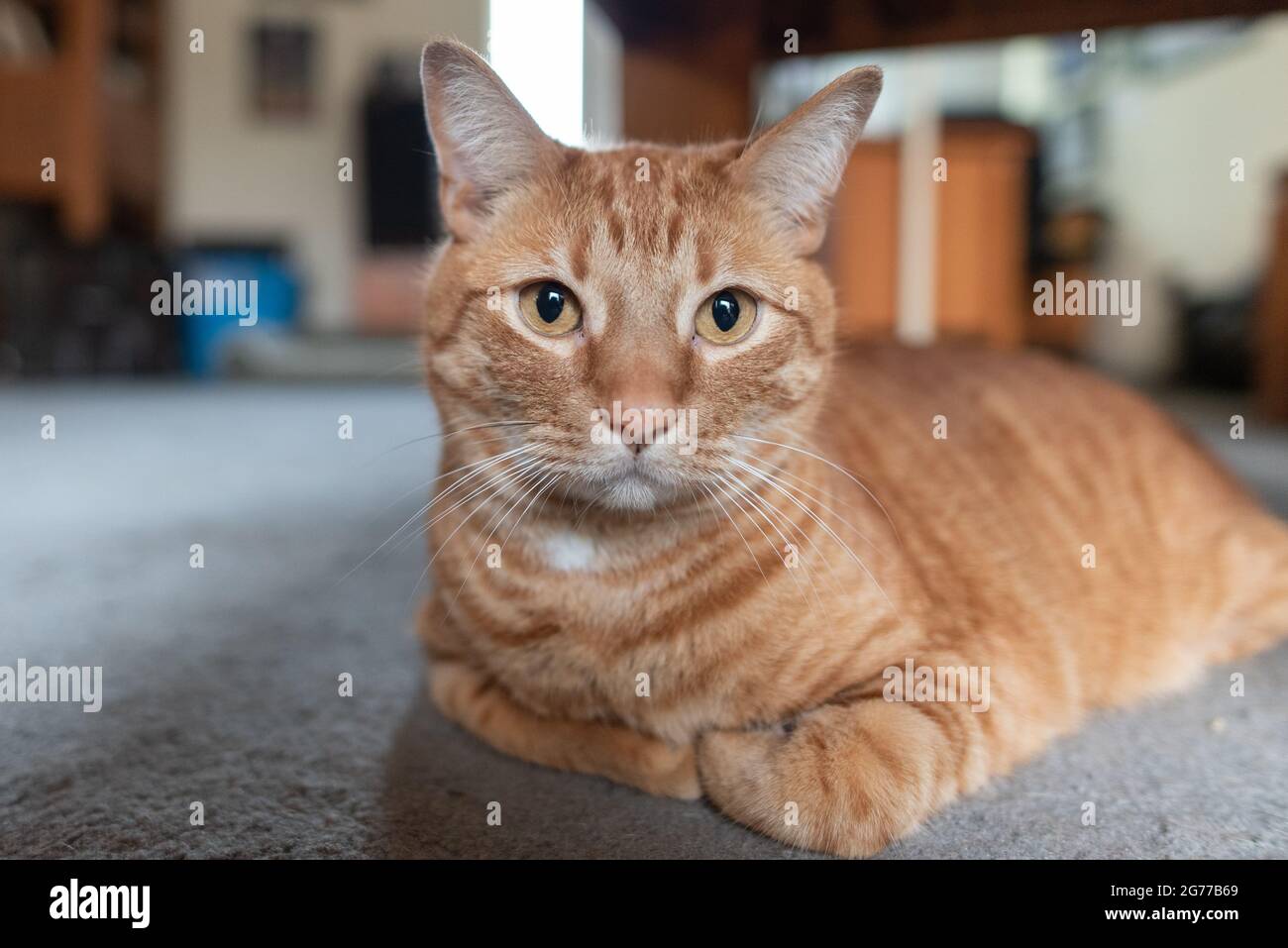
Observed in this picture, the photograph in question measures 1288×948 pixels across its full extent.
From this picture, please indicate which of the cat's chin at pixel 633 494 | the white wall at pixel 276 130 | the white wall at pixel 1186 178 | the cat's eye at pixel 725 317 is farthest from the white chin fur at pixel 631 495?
the white wall at pixel 276 130

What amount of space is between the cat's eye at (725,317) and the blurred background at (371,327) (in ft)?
0.88

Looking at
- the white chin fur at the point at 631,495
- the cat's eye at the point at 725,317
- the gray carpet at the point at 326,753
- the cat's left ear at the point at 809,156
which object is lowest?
the gray carpet at the point at 326,753

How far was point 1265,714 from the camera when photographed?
48.0 inches

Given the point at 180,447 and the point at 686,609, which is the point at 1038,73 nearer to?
the point at 180,447

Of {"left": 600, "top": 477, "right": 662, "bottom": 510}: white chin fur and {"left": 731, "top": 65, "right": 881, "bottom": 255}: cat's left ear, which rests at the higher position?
{"left": 731, "top": 65, "right": 881, "bottom": 255}: cat's left ear

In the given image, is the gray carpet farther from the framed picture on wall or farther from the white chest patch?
the framed picture on wall

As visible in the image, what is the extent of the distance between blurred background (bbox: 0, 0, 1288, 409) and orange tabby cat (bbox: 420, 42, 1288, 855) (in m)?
2.72

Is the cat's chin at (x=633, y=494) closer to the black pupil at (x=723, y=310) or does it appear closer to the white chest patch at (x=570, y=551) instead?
the white chest patch at (x=570, y=551)

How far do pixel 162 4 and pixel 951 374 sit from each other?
26.2ft

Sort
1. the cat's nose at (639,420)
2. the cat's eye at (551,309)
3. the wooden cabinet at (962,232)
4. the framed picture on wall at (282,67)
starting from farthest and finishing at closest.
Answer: the framed picture on wall at (282,67), the wooden cabinet at (962,232), the cat's eye at (551,309), the cat's nose at (639,420)

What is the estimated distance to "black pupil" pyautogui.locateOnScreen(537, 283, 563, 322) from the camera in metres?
0.99

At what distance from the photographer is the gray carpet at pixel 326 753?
904 mm

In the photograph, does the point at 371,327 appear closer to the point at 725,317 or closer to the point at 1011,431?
the point at 1011,431

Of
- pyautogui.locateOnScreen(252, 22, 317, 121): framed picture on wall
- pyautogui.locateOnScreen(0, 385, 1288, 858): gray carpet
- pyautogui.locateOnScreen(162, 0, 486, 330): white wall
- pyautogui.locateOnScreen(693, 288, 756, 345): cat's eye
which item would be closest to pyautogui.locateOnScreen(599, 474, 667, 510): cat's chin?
pyautogui.locateOnScreen(693, 288, 756, 345): cat's eye
